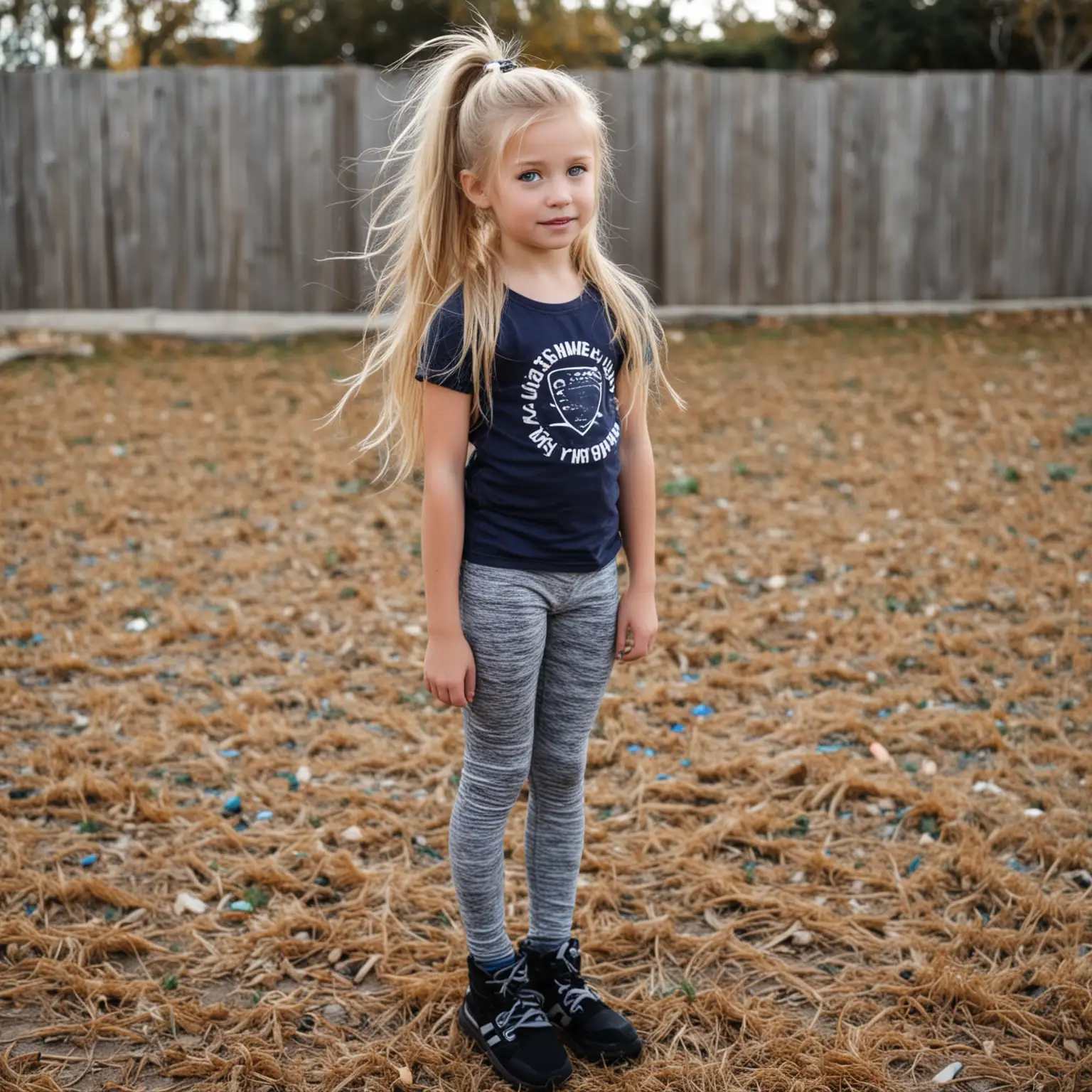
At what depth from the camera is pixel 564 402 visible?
1997 mm

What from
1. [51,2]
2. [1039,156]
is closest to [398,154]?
[1039,156]

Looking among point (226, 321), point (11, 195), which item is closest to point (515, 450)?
point (226, 321)

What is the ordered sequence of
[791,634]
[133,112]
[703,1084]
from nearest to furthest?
1. [703,1084]
2. [791,634]
3. [133,112]

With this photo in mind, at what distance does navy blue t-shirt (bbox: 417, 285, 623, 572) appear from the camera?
1974 mm

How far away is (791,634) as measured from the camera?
419 cm

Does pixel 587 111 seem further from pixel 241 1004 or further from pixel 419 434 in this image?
pixel 241 1004

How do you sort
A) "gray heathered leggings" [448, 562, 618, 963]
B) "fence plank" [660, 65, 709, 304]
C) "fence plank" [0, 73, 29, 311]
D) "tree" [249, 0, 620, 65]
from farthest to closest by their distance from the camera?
"tree" [249, 0, 620, 65]
"fence plank" [660, 65, 709, 304]
"fence plank" [0, 73, 29, 311]
"gray heathered leggings" [448, 562, 618, 963]

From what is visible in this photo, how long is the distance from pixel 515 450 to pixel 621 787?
1.49 meters

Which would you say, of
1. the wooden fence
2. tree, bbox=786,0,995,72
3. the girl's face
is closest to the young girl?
the girl's face

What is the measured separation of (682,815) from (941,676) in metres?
1.15

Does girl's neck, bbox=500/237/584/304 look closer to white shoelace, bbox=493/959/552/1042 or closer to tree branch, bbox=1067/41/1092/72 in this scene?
white shoelace, bbox=493/959/552/1042

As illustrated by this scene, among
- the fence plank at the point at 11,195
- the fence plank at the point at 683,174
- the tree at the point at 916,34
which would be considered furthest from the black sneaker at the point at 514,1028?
the tree at the point at 916,34

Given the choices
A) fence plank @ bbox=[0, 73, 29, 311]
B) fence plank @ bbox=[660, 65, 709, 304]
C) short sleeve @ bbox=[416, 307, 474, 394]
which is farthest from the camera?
fence plank @ bbox=[660, 65, 709, 304]

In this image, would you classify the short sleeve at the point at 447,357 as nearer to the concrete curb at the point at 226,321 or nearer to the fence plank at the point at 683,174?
the concrete curb at the point at 226,321
